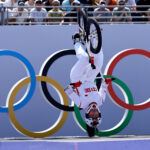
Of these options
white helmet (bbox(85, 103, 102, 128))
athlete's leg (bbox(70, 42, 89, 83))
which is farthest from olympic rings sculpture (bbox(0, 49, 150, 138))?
athlete's leg (bbox(70, 42, 89, 83))

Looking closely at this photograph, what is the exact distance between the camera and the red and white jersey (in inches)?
407

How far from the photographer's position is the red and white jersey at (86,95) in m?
10.3

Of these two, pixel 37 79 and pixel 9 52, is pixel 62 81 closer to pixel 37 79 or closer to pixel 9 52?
pixel 37 79

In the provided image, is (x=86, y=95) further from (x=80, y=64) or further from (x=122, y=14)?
(x=122, y=14)

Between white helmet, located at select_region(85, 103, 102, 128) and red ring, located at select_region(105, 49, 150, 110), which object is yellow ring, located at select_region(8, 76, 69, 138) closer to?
red ring, located at select_region(105, 49, 150, 110)

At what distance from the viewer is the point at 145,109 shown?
12.0 m

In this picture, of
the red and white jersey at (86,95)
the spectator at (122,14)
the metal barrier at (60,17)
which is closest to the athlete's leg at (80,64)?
the red and white jersey at (86,95)

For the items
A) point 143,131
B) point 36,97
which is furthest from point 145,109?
point 36,97

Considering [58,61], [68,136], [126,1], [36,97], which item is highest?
[126,1]

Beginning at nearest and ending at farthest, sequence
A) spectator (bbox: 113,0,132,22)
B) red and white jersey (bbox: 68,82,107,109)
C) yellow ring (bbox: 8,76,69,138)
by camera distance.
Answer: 1. red and white jersey (bbox: 68,82,107,109)
2. yellow ring (bbox: 8,76,69,138)
3. spectator (bbox: 113,0,132,22)

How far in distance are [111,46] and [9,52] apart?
7.20 feet

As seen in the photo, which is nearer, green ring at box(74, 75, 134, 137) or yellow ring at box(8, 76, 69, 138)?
yellow ring at box(8, 76, 69, 138)

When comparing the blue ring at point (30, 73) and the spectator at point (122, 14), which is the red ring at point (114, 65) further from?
the blue ring at point (30, 73)

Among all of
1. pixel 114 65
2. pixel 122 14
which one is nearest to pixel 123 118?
pixel 114 65
